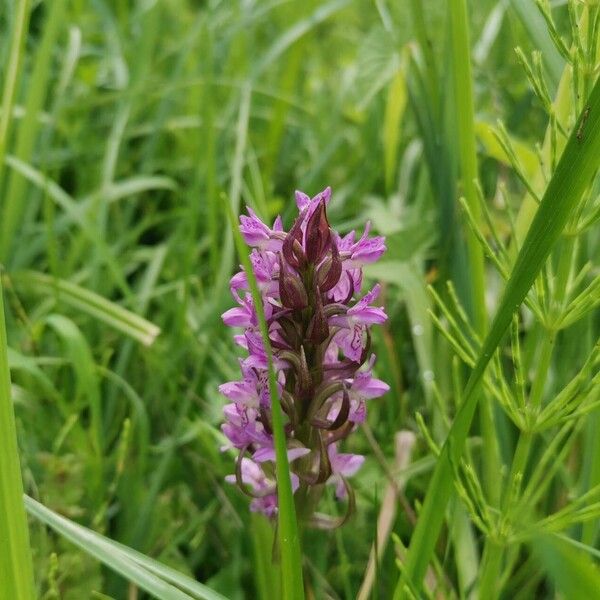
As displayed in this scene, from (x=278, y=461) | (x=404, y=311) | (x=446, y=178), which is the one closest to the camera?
(x=278, y=461)

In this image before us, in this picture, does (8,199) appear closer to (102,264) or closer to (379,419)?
(102,264)

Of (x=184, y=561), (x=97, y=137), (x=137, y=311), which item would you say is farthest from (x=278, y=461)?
(x=97, y=137)

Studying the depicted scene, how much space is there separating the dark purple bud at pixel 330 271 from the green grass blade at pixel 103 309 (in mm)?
766

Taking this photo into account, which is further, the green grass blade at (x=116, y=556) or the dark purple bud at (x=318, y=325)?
the dark purple bud at (x=318, y=325)

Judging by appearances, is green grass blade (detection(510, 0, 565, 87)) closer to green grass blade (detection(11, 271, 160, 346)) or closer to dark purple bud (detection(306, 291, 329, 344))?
dark purple bud (detection(306, 291, 329, 344))

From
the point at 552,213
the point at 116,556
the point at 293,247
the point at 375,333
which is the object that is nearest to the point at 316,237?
the point at 293,247

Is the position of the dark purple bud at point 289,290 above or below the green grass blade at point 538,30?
below

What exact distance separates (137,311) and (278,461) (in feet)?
3.82

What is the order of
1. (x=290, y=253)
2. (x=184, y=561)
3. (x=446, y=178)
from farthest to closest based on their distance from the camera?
(x=446, y=178)
(x=184, y=561)
(x=290, y=253)

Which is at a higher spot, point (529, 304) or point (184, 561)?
point (529, 304)

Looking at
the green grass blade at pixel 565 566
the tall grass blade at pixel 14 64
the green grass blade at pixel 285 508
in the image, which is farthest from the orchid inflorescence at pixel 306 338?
the tall grass blade at pixel 14 64

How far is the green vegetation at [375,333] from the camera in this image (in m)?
1.17

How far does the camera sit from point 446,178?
6.15ft

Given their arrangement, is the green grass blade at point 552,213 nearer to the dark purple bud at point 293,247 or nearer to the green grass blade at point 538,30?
the dark purple bud at point 293,247
